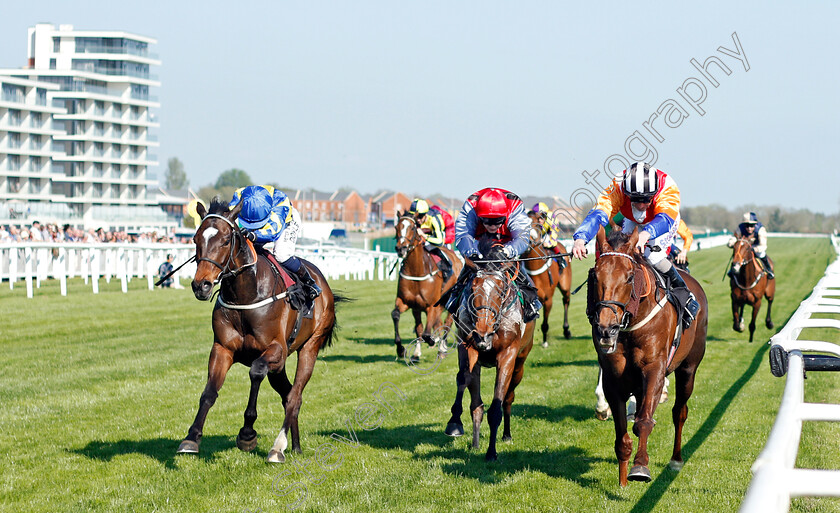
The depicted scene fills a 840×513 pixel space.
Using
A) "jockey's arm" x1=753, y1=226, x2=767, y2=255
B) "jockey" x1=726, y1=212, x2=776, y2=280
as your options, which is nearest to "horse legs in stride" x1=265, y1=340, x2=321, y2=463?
"jockey" x1=726, y1=212, x2=776, y2=280

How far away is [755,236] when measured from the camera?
15062mm

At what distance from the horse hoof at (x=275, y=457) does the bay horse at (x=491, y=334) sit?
1444 mm

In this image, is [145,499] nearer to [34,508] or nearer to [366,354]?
[34,508]

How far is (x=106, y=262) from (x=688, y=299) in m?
17.2

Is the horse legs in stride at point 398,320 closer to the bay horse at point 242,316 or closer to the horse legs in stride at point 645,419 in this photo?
the bay horse at point 242,316

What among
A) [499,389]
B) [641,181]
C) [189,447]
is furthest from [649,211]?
[189,447]

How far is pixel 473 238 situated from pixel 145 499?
3.40 metres

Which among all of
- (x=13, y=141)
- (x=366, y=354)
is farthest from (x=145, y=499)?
(x=13, y=141)

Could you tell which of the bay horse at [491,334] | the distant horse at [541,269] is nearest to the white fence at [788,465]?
the bay horse at [491,334]

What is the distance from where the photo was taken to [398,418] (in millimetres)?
7836

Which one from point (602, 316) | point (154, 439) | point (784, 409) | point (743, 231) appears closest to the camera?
point (784, 409)

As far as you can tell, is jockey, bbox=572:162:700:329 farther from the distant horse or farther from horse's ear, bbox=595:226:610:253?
the distant horse

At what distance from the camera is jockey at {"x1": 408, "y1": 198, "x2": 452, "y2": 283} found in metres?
12.1

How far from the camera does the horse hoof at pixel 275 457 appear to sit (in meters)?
6.05
